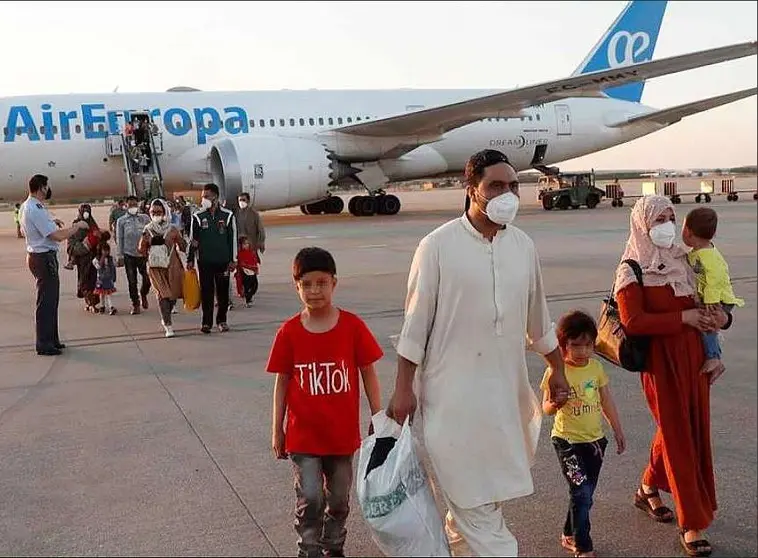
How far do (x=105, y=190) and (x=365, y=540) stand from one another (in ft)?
59.2

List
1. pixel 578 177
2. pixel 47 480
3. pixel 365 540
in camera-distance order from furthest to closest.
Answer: pixel 578 177 → pixel 47 480 → pixel 365 540

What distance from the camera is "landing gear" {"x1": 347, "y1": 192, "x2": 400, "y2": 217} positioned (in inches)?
908

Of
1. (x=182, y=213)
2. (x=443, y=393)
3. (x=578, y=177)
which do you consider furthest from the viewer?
(x=578, y=177)

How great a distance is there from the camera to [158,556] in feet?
10.2

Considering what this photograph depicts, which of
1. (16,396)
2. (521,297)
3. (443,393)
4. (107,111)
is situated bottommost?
(16,396)

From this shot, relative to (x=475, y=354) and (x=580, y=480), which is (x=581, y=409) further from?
(x=475, y=354)

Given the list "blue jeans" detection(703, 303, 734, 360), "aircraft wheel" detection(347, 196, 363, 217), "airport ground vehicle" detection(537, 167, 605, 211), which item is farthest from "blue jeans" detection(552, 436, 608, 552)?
"airport ground vehicle" detection(537, 167, 605, 211)

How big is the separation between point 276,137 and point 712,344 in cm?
1681

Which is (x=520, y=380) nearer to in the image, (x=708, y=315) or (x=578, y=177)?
(x=708, y=315)

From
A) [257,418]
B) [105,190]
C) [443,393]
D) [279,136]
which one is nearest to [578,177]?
[279,136]

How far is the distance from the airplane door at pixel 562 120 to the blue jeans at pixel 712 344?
74.8 ft

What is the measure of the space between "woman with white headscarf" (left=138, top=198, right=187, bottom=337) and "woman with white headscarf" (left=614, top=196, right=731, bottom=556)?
5.24 metres

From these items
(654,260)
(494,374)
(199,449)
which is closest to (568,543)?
(494,374)

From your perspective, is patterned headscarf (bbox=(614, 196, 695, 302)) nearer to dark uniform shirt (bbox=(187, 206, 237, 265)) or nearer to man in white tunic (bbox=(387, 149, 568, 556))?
man in white tunic (bbox=(387, 149, 568, 556))
